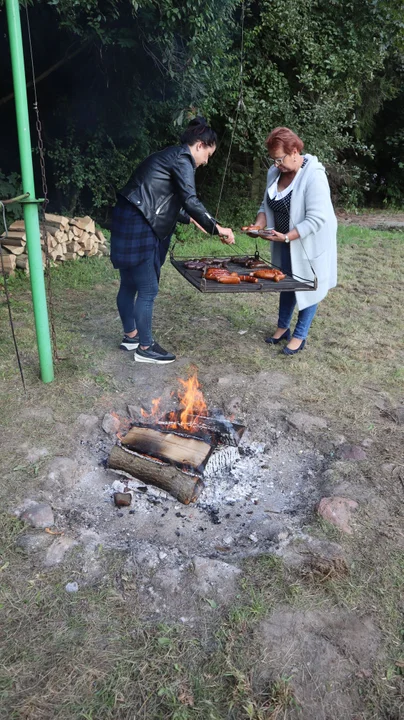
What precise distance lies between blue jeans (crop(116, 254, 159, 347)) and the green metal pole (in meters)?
0.75

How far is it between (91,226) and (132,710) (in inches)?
287

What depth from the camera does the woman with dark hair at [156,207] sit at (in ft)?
12.5

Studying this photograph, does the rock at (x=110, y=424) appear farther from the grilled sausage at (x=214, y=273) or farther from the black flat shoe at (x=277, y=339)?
the black flat shoe at (x=277, y=339)

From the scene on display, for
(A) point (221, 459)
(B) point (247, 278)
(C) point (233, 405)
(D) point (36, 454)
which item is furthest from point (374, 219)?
(D) point (36, 454)

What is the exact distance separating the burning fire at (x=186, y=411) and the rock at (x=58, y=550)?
43.2 inches

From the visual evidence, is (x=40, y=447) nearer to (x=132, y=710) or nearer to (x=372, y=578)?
(x=132, y=710)

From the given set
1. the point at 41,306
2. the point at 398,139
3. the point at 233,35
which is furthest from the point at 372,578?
the point at 398,139

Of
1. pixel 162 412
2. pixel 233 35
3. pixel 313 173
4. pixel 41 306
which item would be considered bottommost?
pixel 162 412

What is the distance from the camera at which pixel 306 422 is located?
142 inches

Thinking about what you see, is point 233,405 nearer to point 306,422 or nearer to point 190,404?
point 190,404

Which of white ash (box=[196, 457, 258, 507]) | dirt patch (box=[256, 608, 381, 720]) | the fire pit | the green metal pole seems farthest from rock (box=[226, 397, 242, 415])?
dirt patch (box=[256, 608, 381, 720])

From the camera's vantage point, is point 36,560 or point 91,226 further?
point 91,226

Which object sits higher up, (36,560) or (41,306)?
(41,306)

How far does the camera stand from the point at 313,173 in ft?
13.2
